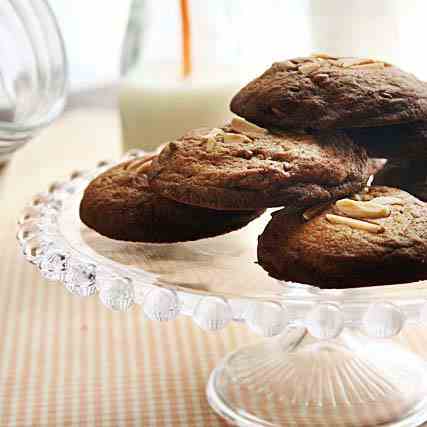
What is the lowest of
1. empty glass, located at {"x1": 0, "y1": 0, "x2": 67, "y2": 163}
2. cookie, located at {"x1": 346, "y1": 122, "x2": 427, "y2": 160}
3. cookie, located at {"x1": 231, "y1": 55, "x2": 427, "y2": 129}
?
empty glass, located at {"x1": 0, "y1": 0, "x2": 67, "y2": 163}

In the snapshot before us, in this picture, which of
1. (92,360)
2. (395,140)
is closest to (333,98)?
(395,140)

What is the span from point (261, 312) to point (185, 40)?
2.58 ft

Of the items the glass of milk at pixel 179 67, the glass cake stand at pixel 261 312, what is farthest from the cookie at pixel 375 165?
the glass of milk at pixel 179 67

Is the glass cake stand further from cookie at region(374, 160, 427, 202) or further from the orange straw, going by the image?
the orange straw

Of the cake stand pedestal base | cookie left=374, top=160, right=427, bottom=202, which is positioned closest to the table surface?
the cake stand pedestal base

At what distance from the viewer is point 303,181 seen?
2.66 feet

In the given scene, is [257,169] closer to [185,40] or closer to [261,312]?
[261,312]

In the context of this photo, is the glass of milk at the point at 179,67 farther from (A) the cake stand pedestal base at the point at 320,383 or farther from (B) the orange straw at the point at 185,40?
(A) the cake stand pedestal base at the point at 320,383

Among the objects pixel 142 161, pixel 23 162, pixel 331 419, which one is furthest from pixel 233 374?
pixel 23 162

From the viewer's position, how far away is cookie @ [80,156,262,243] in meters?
0.89

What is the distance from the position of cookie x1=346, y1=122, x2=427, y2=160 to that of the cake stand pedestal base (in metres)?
0.25

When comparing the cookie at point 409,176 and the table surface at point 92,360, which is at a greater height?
the cookie at point 409,176

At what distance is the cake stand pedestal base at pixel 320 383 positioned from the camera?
0.94 meters

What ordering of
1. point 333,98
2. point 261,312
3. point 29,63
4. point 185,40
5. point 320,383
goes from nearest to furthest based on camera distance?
point 261,312
point 333,98
point 320,383
point 185,40
point 29,63
